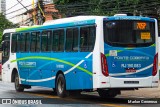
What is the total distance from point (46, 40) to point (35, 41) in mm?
1218

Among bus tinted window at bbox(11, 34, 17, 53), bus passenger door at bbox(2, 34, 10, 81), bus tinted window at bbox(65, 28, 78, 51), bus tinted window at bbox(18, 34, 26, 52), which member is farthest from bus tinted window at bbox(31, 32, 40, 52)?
A: bus passenger door at bbox(2, 34, 10, 81)

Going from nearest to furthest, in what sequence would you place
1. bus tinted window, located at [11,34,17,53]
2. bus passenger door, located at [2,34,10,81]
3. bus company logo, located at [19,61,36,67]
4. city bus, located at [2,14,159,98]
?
city bus, located at [2,14,159,98] < bus company logo, located at [19,61,36,67] < bus tinted window, located at [11,34,17,53] < bus passenger door, located at [2,34,10,81]

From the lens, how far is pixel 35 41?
1973cm

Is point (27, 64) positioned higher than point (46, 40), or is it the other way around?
point (46, 40)

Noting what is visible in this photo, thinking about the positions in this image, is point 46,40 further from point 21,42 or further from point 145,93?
point 145,93

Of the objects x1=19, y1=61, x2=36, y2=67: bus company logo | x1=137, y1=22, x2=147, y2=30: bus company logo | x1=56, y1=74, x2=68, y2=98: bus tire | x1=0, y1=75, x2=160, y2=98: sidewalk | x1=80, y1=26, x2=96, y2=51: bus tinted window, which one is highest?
x1=137, y1=22, x2=147, y2=30: bus company logo

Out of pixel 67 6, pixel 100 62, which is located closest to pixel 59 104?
pixel 100 62

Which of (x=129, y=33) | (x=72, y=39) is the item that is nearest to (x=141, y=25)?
(x=129, y=33)

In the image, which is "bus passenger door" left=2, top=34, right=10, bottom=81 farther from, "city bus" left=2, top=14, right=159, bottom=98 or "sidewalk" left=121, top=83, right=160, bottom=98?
"sidewalk" left=121, top=83, right=160, bottom=98

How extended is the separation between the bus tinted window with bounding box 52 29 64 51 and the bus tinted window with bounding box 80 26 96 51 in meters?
1.66

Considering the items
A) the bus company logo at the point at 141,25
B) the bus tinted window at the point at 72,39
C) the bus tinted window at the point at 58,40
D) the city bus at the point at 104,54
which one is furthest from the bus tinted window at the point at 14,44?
the bus company logo at the point at 141,25

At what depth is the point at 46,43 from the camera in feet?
61.2

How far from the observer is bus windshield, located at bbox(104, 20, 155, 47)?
14859 mm

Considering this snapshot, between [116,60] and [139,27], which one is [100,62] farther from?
[139,27]
